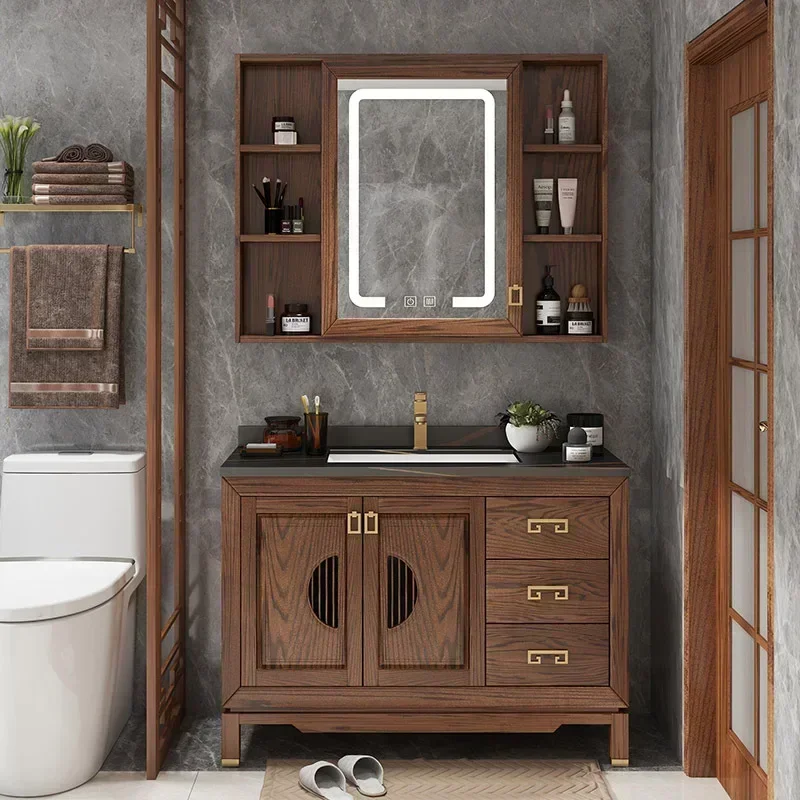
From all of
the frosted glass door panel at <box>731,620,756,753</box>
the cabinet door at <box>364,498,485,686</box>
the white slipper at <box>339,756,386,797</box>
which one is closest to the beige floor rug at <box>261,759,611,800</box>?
the white slipper at <box>339,756,386,797</box>

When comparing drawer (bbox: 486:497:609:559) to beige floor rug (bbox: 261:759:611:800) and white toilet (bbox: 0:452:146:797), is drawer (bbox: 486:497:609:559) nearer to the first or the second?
beige floor rug (bbox: 261:759:611:800)

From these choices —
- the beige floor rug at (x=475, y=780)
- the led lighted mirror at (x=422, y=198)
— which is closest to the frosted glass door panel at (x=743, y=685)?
the beige floor rug at (x=475, y=780)

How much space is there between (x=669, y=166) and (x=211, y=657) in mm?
2183

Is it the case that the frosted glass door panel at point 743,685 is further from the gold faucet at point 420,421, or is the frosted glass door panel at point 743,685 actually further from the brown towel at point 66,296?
the brown towel at point 66,296

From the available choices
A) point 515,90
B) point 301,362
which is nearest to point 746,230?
point 515,90

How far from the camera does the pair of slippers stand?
277cm

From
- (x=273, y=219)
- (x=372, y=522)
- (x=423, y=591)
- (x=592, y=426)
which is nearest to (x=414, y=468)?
(x=372, y=522)

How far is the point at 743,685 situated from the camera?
272 cm

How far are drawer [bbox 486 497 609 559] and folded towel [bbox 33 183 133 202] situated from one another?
1.53m

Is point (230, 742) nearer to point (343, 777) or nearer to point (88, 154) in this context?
point (343, 777)

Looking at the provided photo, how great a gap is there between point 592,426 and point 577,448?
0.65 feet

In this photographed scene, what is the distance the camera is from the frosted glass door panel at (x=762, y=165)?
2.50 m

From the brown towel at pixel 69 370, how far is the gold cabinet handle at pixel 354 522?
2.87 feet

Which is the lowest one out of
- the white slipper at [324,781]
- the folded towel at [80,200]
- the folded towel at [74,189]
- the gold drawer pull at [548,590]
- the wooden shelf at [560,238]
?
the white slipper at [324,781]
